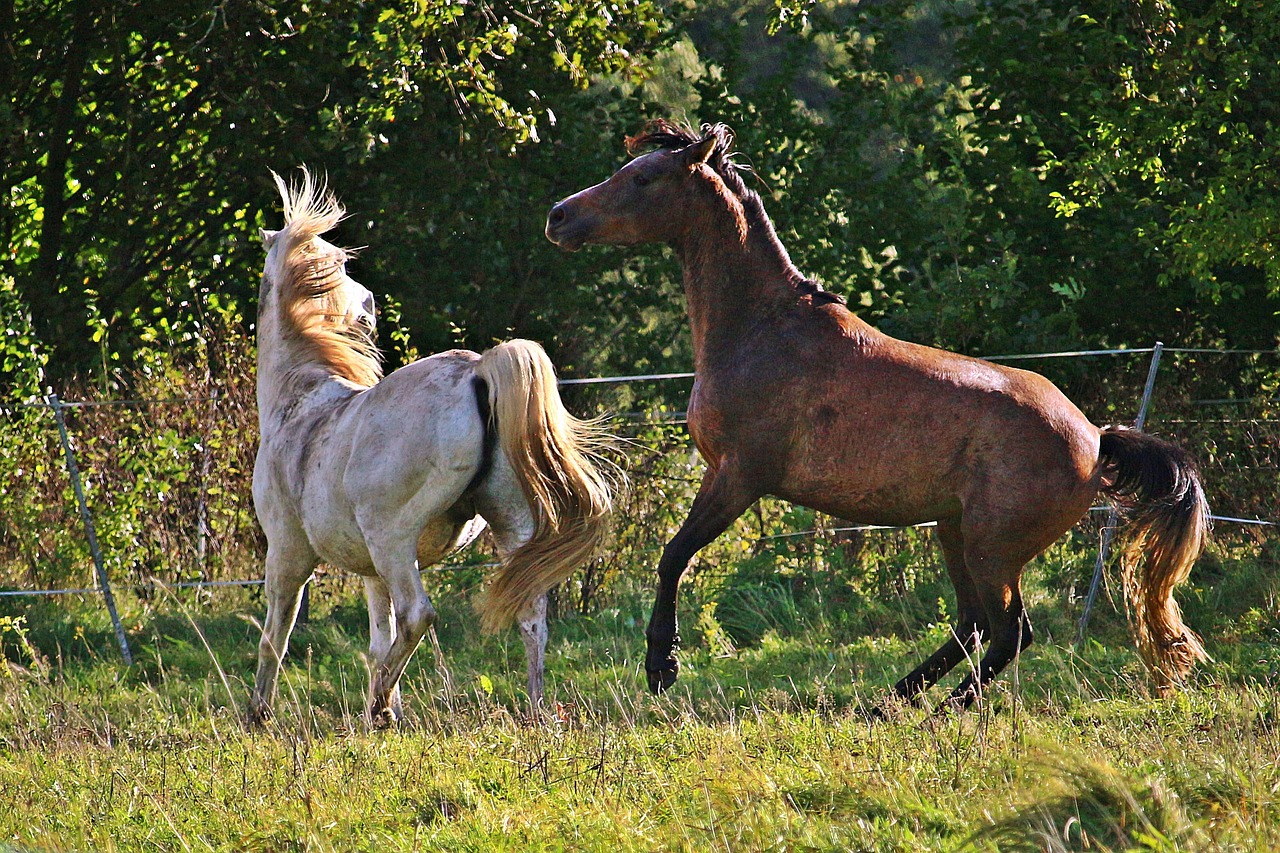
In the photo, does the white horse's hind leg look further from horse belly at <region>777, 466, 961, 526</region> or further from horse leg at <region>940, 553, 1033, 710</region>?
horse leg at <region>940, 553, 1033, 710</region>

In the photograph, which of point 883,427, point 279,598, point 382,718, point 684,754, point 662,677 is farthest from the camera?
point 279,598

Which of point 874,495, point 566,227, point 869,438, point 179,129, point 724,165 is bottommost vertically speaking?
point 874,495

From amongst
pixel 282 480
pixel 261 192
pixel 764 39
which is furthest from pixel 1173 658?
pixel 764 39

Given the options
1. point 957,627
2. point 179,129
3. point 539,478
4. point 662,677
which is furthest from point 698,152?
point 179,129

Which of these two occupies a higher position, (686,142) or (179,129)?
(179,129)

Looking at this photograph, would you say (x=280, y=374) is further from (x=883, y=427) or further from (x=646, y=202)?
(x=883, y=427)

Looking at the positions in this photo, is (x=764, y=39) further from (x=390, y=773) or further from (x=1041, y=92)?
(x=390, y=773)

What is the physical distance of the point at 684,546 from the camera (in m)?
5.12

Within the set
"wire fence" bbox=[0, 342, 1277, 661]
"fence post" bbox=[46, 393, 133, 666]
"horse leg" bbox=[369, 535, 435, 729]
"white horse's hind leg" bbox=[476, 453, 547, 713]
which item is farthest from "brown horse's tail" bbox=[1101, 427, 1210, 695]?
"fence post" bbox=[46, 393, 133, 666]

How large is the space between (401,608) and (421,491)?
49 cm

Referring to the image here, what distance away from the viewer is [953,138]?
9.77 meters

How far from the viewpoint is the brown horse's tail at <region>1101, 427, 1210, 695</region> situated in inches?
206

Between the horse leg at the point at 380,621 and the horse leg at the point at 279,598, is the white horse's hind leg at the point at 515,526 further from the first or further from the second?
the horse leg at the point at 279,598

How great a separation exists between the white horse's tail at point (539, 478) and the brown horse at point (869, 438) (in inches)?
20.8
